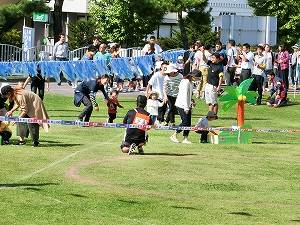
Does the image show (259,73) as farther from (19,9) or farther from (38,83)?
(19,9)

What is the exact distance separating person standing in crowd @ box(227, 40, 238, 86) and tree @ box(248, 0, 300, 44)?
25.2 m

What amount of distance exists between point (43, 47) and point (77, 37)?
54.8 ft

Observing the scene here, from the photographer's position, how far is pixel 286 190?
1866cm

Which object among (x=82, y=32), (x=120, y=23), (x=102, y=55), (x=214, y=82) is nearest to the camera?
(x=214, y=82)

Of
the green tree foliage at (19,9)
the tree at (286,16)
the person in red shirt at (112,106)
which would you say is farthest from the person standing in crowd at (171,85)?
the tree at (286,16)

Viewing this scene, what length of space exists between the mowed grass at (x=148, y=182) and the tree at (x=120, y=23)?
3203 centimetres

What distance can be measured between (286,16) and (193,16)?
7329 millimetres

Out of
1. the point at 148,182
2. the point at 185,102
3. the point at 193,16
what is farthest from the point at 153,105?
the point at 193,16

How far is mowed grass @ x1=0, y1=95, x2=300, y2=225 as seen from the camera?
623 inches

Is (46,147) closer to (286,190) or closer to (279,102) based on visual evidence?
(286,190)

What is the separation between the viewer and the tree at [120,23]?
2319 inches

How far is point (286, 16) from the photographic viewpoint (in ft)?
223

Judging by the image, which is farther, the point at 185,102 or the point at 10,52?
the point at 10,52

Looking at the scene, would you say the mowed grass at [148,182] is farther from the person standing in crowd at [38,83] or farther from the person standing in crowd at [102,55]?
the person standing in crowd at [102,55]
